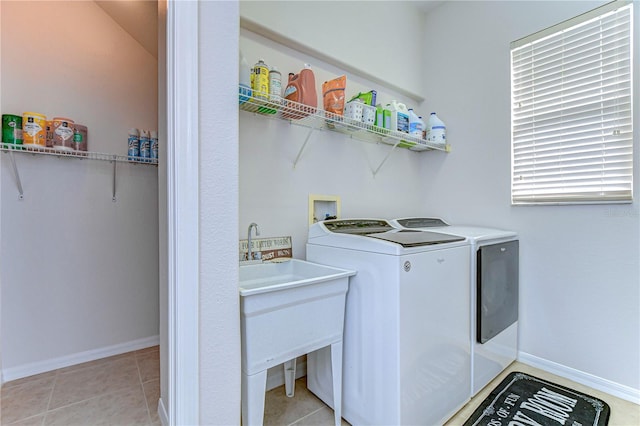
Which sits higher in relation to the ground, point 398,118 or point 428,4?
point 428,4

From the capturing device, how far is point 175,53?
1015mm

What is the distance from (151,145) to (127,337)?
148 cm

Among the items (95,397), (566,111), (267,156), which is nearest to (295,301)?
(267,156)

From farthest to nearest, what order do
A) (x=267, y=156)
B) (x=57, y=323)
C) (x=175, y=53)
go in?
(x=57, y=323) < (x=267, y=156) < (x=175, y=53)

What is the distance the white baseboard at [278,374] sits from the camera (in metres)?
1.78

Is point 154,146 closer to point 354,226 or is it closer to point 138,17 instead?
point 138,17

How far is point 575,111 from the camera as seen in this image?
1938 millimetres

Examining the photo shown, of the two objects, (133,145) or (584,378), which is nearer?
(584,378)

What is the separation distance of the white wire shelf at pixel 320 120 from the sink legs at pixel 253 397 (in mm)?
1249

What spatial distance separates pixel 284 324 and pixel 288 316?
0.12 feet

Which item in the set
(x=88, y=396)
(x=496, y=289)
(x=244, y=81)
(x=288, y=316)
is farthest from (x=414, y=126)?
(x=88, y=396)

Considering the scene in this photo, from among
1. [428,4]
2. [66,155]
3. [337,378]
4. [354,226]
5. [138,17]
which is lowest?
[337,378]

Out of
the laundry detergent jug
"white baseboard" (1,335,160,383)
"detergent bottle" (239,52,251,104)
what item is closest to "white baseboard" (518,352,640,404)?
the laundry detergent jug

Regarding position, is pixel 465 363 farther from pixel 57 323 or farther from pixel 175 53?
pixel 57 323
